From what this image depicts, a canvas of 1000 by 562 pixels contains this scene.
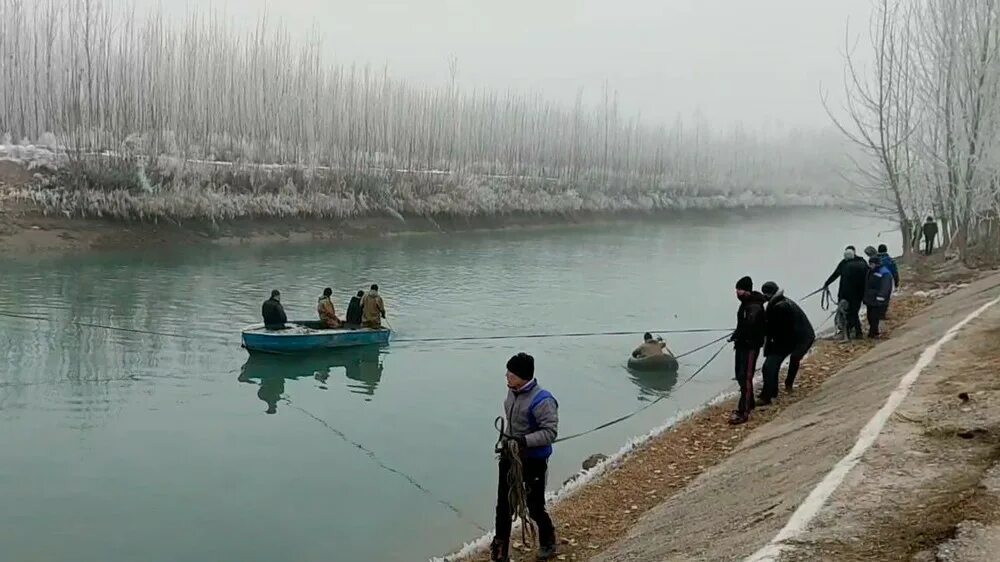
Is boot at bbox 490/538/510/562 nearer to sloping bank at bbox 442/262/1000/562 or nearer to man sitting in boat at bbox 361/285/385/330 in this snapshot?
sloping bank at bbox 442/262/1000/562

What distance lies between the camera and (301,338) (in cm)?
1733

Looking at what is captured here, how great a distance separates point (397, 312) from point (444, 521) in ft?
47.4

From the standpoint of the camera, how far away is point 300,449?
40.0ft

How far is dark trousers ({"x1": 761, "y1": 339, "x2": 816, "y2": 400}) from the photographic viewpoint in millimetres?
10578

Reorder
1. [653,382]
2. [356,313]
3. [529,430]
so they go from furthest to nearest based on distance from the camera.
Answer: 1. [356,313]
2. [653,382]
3. [529,430]

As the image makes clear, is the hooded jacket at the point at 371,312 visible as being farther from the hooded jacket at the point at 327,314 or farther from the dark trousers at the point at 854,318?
the dark trousers at the point at 854,318

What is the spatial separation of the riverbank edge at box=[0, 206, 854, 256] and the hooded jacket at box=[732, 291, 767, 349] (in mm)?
30667

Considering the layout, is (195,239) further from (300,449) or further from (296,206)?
(300,449)

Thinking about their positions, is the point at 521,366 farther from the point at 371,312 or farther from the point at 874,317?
the point at 371,312

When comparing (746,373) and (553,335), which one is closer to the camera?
(746,373)

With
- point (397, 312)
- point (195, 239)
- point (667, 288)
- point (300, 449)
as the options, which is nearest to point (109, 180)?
point (195, 239)

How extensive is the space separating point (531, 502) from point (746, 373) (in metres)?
4.56

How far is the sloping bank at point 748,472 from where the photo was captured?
229 inches

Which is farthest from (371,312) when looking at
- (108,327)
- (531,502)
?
(531,502)
